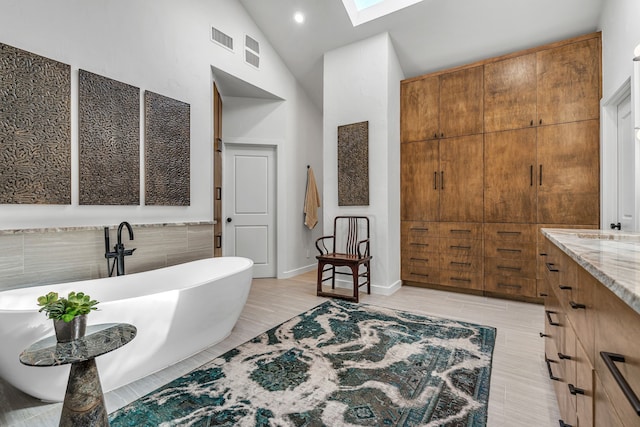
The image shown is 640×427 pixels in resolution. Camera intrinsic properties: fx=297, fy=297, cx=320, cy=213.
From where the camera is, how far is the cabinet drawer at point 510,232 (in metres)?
3.21

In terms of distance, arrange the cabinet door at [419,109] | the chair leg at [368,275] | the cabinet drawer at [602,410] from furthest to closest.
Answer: the cabinet door at [419,109] < the chair leg at [368,275] < the cabinet drawer at [602,410]

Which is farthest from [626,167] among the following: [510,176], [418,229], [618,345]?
[618,345]

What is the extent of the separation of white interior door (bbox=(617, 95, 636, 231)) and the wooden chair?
7.47ft

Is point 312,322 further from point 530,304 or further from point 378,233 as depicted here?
point 530,304

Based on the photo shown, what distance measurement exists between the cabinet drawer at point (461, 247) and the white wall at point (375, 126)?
0.57 metres

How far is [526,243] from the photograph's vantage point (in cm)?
323

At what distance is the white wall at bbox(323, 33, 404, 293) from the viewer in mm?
3553

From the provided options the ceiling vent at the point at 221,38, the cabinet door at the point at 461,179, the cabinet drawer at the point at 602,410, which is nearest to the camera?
the cabinet drawer at the point at 602,410

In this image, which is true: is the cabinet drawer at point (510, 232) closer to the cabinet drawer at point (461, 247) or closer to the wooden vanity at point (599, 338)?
the cabinet drawer at point (461, 247)

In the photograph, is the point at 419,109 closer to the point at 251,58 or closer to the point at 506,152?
the point at 506,152

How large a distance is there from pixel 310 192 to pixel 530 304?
3173 mm

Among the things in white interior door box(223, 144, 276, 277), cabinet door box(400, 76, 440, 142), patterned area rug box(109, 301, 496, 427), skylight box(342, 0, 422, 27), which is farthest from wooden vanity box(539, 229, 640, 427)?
white interior door box(223, 144, 276, 277)

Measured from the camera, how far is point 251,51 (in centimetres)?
381

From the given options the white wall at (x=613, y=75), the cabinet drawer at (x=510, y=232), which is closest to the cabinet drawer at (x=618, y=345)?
the white wall at (x=613, y=75)
